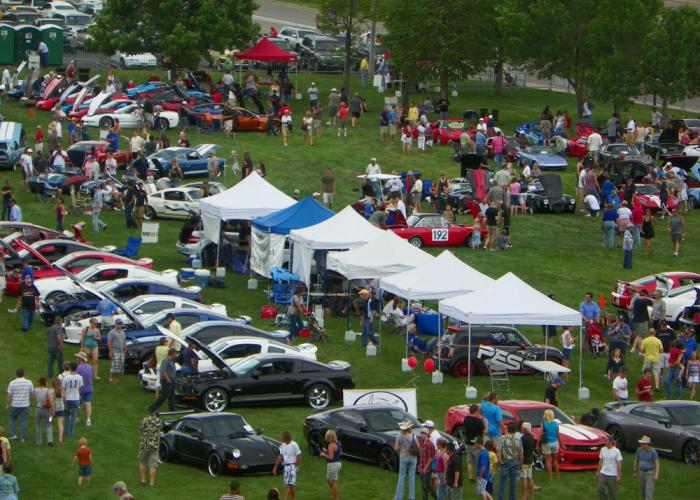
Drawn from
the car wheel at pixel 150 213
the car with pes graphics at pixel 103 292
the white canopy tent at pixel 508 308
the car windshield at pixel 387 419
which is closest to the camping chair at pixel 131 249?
the car with pes graphics at pixel 103 292

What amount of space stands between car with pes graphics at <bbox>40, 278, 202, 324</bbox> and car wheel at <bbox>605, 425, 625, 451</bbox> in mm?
12662

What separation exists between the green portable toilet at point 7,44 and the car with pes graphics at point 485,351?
44286mm

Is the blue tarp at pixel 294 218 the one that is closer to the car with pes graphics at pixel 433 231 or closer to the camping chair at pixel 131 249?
the camping chair at pixel 131 249

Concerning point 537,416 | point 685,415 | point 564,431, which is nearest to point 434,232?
point 685,415

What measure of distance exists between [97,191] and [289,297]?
10.3 m

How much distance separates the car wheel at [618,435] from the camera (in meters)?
29.8

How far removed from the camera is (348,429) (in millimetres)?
28125

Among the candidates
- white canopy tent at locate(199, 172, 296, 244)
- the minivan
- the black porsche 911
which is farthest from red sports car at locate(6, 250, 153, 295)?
the minivan

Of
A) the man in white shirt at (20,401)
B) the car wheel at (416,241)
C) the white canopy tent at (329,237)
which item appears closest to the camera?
the man in white shirt at (20,401)

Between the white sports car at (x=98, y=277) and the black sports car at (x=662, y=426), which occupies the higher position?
the white sports car at (x=98, y=277)

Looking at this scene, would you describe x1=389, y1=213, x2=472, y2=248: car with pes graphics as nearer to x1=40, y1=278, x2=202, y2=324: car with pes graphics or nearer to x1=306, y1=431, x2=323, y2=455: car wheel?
x1=40, y1=278, x2=202, y2=324: car with pes graphics

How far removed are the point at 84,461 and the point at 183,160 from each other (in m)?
29.1

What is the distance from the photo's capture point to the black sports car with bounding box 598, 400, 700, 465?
2920cm

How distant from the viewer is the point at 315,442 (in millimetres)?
28484
